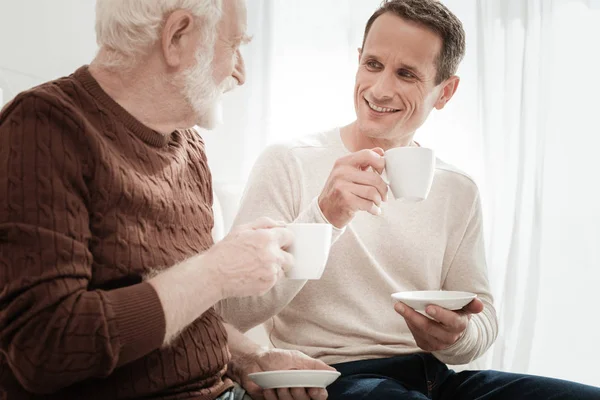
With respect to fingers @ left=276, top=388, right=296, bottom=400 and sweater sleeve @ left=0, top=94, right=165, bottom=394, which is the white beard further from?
fingers @ left=276, top=388, right=296, bottom=400

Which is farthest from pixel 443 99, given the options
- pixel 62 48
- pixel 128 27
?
pixel 62 48

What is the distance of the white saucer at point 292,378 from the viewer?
1.31m

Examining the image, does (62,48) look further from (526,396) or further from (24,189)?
(526,396)

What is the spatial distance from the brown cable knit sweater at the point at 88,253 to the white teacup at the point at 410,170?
17.4 inches

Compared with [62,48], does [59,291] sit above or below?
below

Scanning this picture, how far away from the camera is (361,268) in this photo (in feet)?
6.15

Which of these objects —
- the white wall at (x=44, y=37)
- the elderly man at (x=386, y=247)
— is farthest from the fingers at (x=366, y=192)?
the white wall at (x=44, y=37)

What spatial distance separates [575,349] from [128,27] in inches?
95.6

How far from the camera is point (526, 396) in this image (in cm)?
164

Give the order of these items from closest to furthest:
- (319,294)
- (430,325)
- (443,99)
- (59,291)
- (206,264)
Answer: (59,291), (206,264), (430,325), (319,294), (443,99)

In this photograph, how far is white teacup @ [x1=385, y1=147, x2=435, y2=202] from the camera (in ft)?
4.80

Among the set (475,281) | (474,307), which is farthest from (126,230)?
(475,281)

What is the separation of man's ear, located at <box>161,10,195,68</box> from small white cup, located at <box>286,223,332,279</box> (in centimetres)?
38

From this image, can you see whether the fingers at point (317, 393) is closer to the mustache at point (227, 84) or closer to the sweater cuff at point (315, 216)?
the sweater cuff at point (315, 216)
